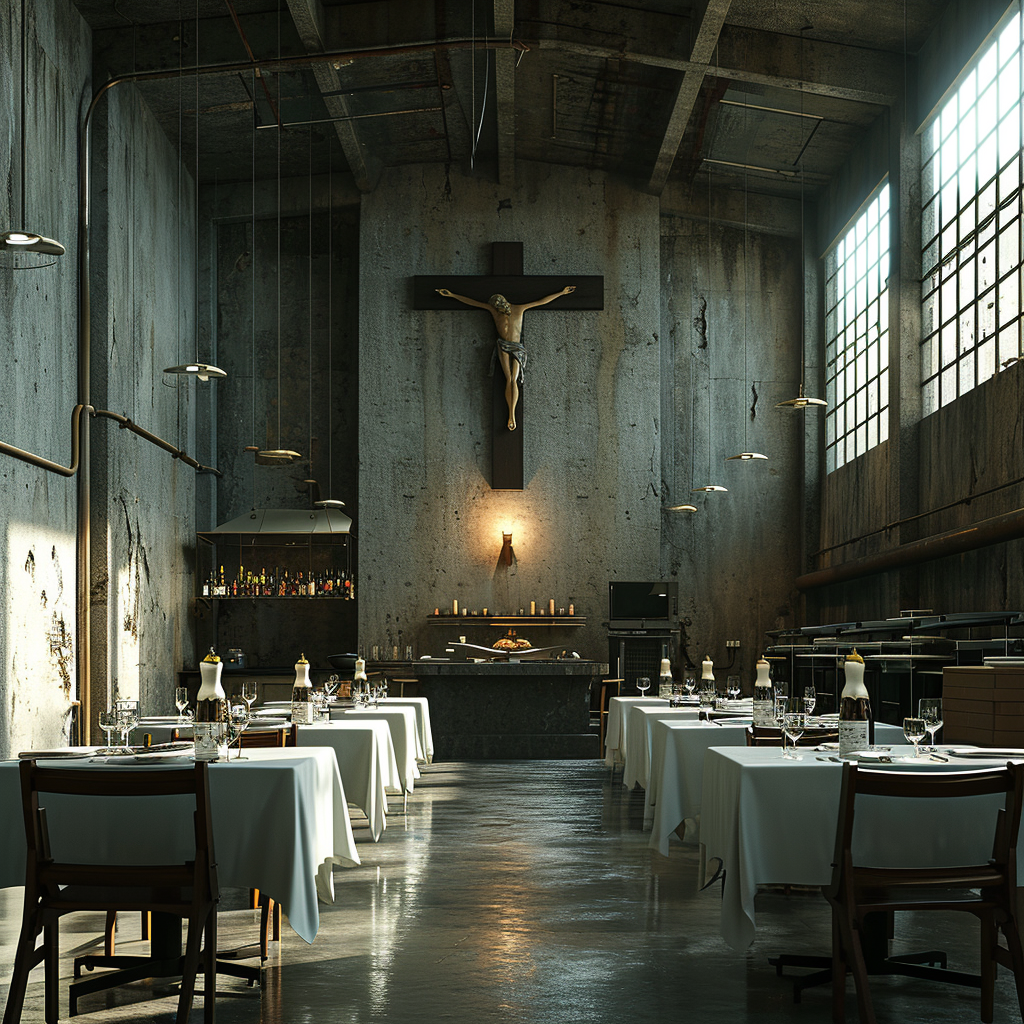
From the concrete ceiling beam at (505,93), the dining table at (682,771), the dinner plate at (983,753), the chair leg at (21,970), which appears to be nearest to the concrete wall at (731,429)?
the concrete ceiling beam at (505,93)

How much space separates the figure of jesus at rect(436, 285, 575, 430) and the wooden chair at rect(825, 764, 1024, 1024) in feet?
38.9

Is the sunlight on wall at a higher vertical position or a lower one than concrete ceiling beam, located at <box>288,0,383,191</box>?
lower

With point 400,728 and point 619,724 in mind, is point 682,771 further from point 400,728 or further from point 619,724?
point 619,724

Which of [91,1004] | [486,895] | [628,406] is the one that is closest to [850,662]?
[486,895]

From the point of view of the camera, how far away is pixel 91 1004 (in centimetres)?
364

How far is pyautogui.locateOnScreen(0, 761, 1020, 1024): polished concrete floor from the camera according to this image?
3.56m

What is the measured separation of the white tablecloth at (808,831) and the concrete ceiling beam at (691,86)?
8.93 meters

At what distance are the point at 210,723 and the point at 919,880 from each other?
221 centimetres

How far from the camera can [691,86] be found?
12.5m

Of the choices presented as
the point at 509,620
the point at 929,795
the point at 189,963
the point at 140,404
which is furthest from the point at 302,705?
the point at 509,620

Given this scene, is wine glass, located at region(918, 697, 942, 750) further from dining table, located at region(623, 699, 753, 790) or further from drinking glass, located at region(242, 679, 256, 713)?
Answer: drinking glass, located at region(242, 679, 256, 713)

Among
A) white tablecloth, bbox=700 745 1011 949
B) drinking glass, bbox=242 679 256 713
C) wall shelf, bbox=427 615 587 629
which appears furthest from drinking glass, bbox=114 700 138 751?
wall shelf, bbox=427 615 587 629

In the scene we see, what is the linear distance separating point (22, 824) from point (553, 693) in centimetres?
862

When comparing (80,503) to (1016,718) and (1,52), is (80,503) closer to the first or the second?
(1,52)
